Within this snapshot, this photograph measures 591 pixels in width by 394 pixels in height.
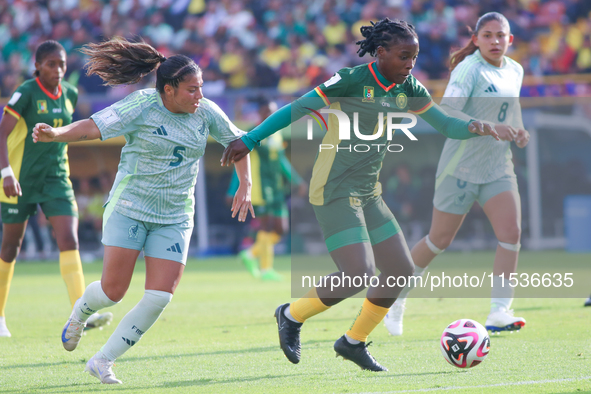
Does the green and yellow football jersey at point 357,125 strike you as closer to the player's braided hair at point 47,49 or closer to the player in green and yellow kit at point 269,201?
the player's braided hair at point 47,49

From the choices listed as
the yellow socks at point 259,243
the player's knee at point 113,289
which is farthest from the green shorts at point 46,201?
the yellow socks at point 259,243

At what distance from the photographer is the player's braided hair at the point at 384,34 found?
183 inches

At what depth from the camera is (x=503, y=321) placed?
19.8 ft

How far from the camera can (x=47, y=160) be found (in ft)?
22.4

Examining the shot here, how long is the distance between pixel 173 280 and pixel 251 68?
50.6ft

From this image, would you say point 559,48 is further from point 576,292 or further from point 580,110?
point 576,292

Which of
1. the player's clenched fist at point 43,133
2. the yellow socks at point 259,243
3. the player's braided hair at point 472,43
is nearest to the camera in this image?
the player's clenched fist at point 43,133

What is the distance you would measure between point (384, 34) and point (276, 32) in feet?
53.5

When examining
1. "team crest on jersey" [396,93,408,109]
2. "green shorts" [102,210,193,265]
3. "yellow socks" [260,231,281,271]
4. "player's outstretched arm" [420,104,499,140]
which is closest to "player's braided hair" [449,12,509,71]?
"player's outstretched arm" [420,104,499,140]

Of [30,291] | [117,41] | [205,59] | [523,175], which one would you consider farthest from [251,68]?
[117,41]

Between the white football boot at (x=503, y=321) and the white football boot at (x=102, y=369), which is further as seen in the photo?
the white football boot at (x=503, y=321)

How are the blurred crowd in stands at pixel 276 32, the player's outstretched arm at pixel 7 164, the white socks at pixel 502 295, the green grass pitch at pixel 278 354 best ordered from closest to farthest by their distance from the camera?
the green grass pitch at pixel 278 354, the player's outstretched arm at pixel 7 164, the white socks at pixel 502 295, the blurred crowd in stands at pixel 276 32

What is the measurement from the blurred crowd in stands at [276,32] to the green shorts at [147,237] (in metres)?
13.2

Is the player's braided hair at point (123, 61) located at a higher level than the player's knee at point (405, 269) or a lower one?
higher
